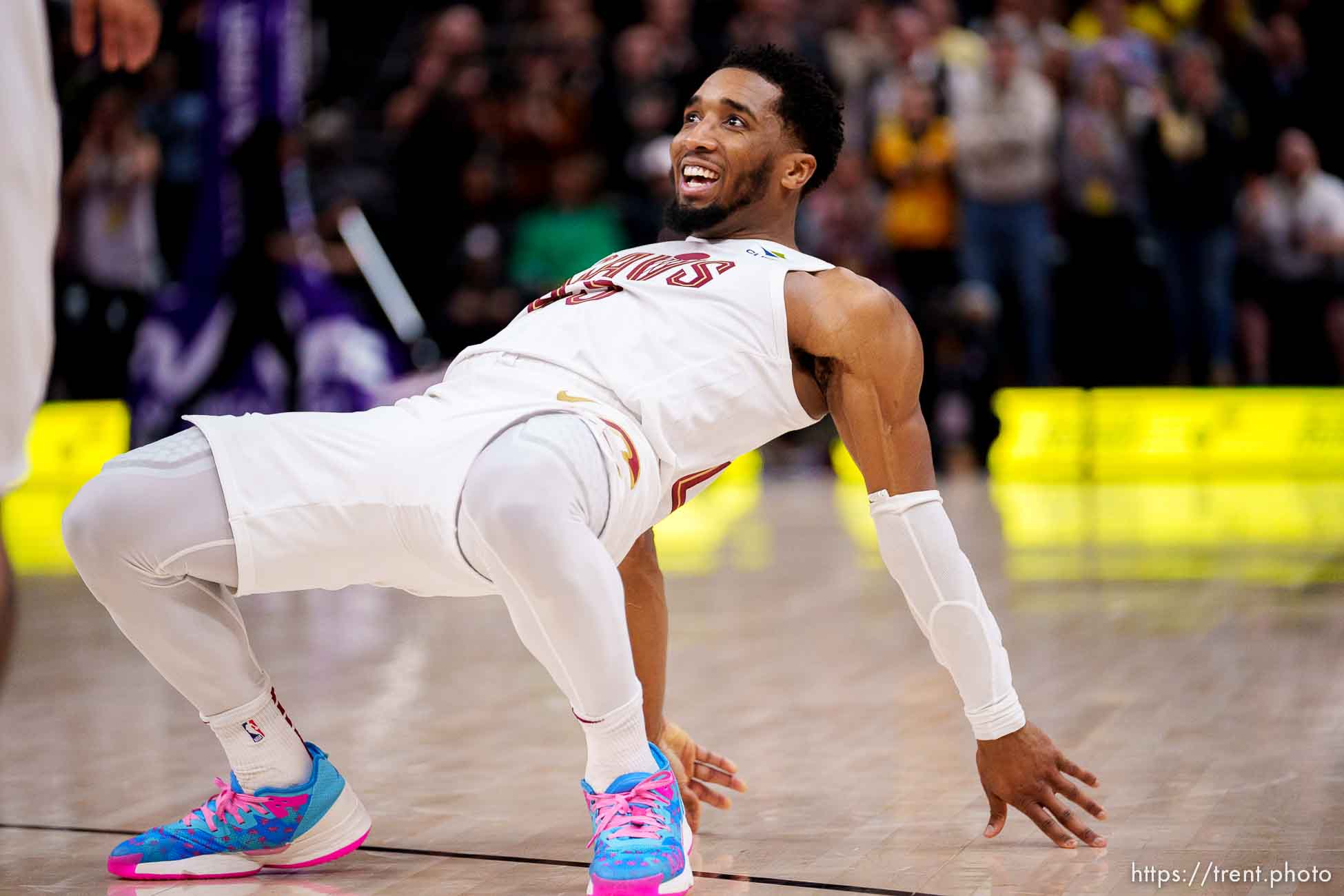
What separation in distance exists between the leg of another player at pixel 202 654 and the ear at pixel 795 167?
124 centimetres

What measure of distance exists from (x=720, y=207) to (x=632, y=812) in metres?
1.20

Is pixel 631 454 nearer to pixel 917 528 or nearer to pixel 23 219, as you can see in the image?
pixel 917 528

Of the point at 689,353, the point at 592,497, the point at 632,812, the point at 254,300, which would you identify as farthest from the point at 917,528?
the point at 254,300

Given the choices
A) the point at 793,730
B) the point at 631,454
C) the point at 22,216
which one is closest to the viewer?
the point at 22,216

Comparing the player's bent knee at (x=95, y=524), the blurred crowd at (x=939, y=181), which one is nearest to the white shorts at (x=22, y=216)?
the player's bent knee at (x=95, y=524)

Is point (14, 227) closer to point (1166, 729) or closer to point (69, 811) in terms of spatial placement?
point (69, 811)

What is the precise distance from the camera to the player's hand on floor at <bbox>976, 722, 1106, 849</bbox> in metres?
3.04

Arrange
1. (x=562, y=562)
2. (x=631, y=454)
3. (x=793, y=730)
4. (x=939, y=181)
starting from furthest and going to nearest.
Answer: (x=939, y=181)
(x=793, y=730)
(x=631, y=454)
(x=562, y=562)

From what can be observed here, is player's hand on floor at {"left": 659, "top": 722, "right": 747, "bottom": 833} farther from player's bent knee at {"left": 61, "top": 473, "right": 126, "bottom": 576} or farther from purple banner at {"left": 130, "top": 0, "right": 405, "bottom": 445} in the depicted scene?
purple banner at {"left": 130, "top": 0, "right": 405, "bottom": 445}

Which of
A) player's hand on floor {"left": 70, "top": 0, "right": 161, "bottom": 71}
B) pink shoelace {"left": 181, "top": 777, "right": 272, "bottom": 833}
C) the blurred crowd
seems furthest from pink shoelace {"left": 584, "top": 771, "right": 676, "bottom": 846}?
the blurred crowd

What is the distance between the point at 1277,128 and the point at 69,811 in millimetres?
9162

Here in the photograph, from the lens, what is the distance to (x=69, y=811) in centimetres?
351

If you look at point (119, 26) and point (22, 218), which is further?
point (119, 26)

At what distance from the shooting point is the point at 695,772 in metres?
3.43
